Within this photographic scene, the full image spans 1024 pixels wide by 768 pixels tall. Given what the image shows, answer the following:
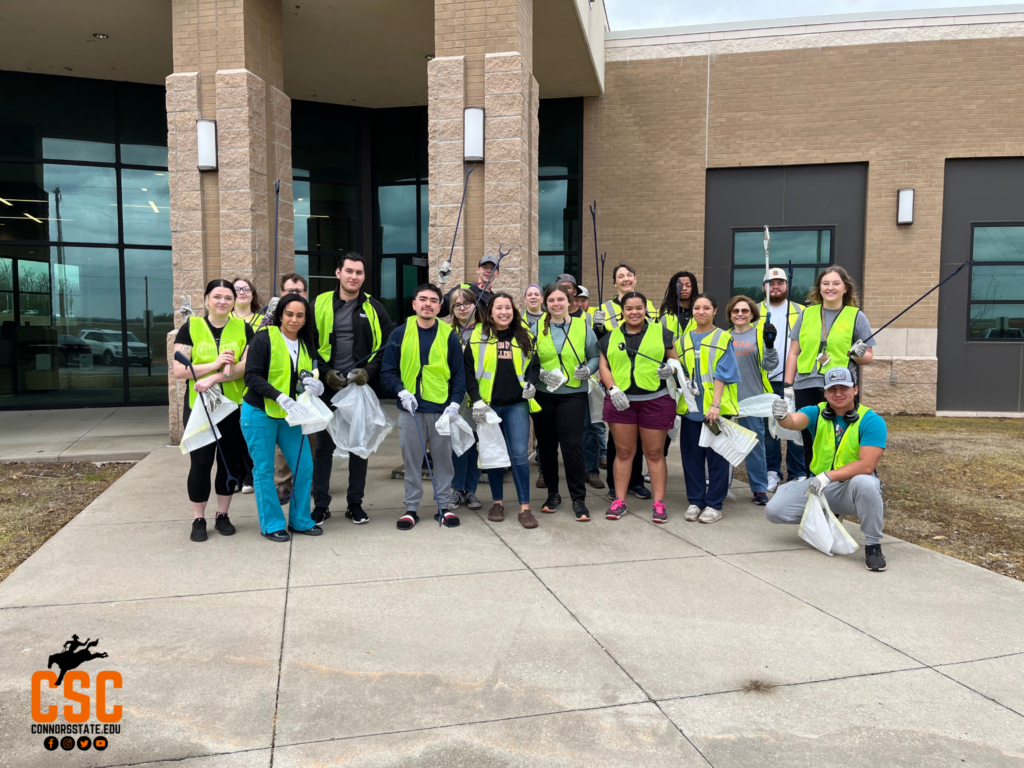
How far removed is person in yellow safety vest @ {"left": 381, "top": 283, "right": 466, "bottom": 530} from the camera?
5.37 metres

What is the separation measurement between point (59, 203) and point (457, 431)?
33.0 feet

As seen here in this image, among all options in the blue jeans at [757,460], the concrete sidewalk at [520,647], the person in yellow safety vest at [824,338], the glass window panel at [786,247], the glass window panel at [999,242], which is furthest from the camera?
the glass window panel at [786,247]

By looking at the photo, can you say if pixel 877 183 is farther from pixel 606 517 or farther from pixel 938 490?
pixel 606 517

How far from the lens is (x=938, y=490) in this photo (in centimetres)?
697

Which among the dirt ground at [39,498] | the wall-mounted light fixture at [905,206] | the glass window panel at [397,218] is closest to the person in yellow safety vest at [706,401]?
the dirt ground at [39,498]

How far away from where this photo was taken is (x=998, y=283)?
1208 cm

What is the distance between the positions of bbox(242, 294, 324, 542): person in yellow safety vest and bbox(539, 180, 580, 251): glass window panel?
806cm

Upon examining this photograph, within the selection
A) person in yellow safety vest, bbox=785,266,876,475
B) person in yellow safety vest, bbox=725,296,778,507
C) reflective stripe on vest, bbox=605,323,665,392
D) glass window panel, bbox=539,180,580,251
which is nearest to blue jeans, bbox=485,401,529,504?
reflective stripe on vest, bbox=605,323,665,392

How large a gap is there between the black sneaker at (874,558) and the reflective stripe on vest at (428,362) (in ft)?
10.1

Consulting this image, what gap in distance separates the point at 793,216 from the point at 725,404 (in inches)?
301

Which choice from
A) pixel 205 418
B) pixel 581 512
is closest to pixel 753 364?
pixel 581 512

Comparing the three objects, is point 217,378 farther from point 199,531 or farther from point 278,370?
point 199,531

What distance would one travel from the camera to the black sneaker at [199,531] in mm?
5051

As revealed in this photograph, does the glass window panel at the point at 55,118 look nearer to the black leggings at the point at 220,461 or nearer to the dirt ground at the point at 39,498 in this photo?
the dirt ground at the point at 39,498
